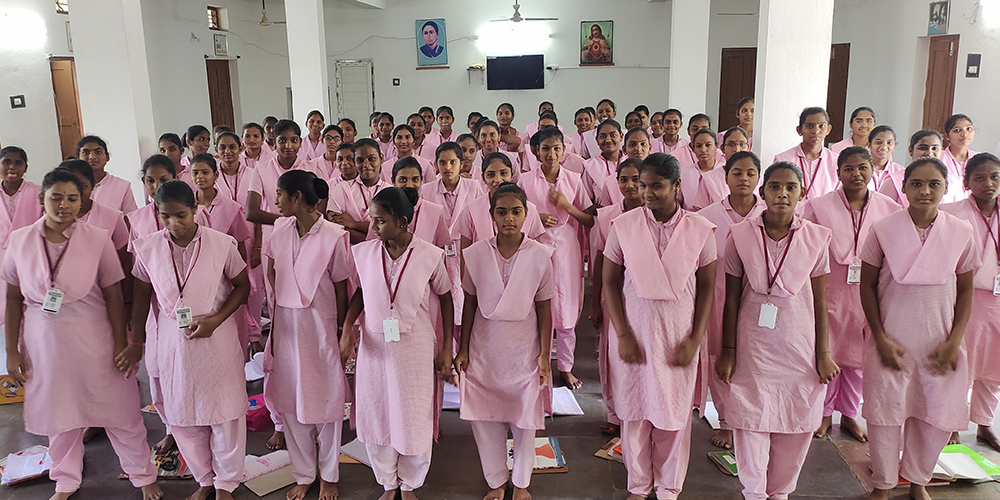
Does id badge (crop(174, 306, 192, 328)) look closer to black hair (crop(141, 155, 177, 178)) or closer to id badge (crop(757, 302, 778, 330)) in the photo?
A: black hair (crop(141, 155, 177, 178))

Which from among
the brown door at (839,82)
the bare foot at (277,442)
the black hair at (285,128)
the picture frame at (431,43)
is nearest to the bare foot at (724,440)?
the bare foot at (277,442)

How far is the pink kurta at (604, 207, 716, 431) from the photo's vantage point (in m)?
2.99

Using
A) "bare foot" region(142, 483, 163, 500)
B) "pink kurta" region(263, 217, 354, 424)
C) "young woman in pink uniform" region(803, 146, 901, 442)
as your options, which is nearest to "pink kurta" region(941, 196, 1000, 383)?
"young woman in pink uniform" region(803, 146, 901, 442)

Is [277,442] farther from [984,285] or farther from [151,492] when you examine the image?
[984,285]

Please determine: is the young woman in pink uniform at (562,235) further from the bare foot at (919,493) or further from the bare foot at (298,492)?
the bare foot at (919,493)

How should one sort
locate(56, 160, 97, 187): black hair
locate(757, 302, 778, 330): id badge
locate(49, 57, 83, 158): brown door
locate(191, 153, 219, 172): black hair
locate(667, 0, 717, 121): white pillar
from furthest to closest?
locate(49, 57, 83, 158): brown door, locate(667, 0, 717, 121): white pillar, locate(191, 153, 219, 172): black hair, locate(56, 160, 97, 187): black hair, locate(757, 302, 778, 330): id badge

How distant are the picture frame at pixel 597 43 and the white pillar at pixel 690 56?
433cm

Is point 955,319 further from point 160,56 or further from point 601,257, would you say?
point 160,56

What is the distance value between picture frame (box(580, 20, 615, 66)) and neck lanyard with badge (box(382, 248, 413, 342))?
12.1m

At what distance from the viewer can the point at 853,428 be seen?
3947mm

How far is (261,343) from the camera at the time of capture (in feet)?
18.4

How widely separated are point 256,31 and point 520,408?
1421 centimetres

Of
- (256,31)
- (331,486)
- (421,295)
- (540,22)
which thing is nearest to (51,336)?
(331,486)

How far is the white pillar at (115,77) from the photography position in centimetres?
606
